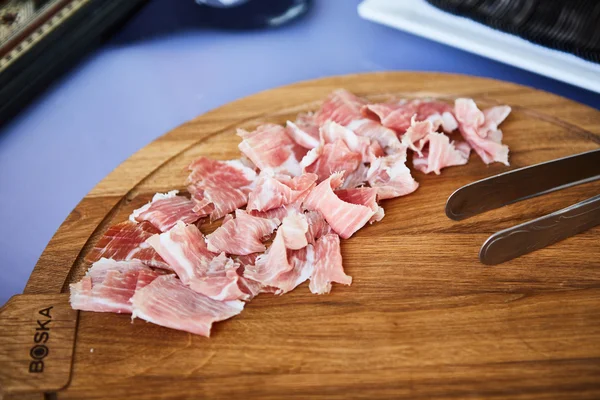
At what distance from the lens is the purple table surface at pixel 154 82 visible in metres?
2.19

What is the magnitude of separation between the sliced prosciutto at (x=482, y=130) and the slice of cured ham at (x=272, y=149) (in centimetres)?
58

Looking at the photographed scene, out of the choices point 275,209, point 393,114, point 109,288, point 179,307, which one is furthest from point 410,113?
point 109,288

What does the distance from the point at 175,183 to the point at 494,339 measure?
3.65 ft

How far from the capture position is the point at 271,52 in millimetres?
2666

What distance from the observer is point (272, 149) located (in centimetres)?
193

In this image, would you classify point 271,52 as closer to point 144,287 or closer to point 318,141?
point 318,141

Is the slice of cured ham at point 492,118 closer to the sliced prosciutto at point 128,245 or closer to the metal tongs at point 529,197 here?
the metal tongs at point 529,197

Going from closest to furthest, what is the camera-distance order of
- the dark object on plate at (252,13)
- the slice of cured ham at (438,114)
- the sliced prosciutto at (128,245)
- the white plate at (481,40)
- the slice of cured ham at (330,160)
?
the sliced prosciutto at (128,245)
the slice of cured ham at (330,160)
the slice of cured ham at (438,114)
the white plate at (481,40)
the dark object on plate at (252,13)

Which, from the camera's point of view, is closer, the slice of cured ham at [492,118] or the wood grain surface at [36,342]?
the wood grain surface at [36,342]

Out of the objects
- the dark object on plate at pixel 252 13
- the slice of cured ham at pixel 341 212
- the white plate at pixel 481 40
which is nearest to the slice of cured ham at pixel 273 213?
the slice of cured ham at pixel 341 212

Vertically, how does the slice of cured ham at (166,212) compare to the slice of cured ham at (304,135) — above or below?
above

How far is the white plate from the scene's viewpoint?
2129mm

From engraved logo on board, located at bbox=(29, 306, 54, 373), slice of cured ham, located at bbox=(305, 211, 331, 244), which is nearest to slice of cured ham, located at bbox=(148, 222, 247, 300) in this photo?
slice of cured ham, located at bbox=(305, 211, 331, 244)

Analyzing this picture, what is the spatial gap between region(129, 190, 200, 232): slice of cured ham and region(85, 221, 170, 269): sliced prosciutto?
3cm
